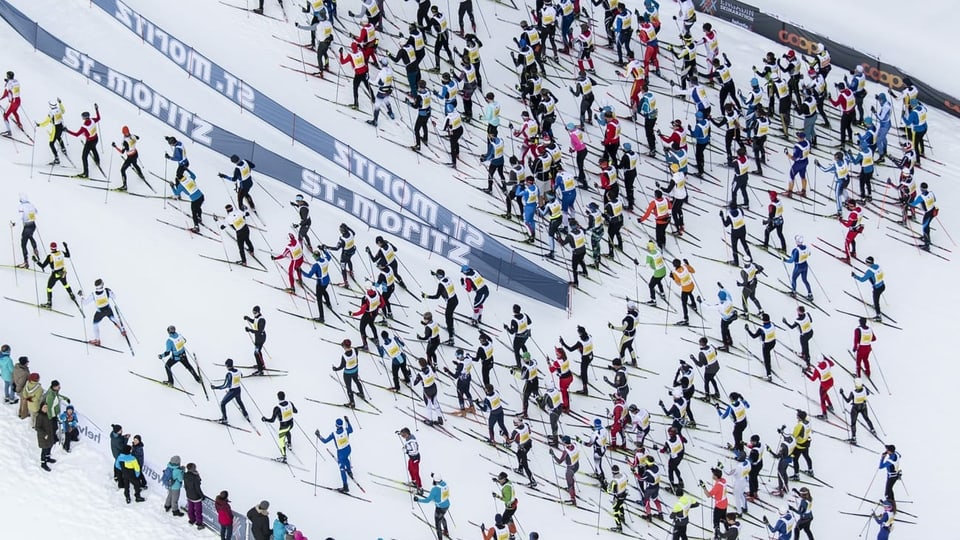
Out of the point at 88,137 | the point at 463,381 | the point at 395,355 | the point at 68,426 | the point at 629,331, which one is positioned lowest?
the point at 68,426

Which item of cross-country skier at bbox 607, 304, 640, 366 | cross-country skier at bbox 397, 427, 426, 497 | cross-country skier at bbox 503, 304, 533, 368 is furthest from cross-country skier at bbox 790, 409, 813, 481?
cross-country skier at bbox 397, 427, 426, 497

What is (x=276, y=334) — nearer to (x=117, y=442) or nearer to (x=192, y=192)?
(x=192, y=192)

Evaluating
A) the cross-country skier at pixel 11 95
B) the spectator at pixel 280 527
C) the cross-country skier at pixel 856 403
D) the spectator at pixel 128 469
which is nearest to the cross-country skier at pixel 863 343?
the cross-country skier at pixel 856 403

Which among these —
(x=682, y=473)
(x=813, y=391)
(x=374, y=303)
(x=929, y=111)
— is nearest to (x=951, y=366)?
(x=813, y=391)

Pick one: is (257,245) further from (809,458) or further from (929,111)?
(929,111)

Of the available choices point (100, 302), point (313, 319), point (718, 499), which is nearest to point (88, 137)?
point (100, 302)

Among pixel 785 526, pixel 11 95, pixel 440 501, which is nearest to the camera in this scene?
pixel 440 501
